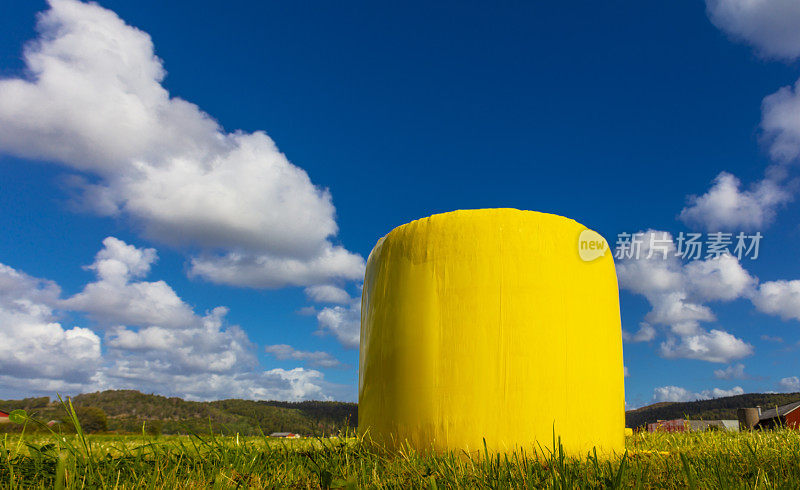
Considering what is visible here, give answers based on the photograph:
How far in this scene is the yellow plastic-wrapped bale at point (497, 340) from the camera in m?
3.72

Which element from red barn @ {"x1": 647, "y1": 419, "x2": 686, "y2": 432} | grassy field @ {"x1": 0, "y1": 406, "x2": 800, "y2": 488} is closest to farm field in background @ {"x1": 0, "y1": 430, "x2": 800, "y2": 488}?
grassy field @ {"x1": 0, "y1": 406, "x2": 800, "y2": 488}

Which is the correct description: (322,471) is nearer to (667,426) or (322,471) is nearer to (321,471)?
(321,471)

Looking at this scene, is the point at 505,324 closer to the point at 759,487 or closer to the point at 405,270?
the point at 405,270

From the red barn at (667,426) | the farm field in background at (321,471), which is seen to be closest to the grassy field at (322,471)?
the farm field in background at (321,471)

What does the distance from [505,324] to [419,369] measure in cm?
77

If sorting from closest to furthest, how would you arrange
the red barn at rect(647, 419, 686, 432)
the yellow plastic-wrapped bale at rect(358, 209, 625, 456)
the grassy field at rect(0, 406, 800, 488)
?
the grassy field at rect(0, 406, 800, 488) < the yellow plastic-wrapped bale at rect(358, 209, 625, 456) < the red barn at rect(647, 419, 686, 432)

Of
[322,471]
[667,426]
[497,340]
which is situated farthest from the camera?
[667,426]

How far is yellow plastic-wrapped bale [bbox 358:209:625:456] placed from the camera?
12.2 ft

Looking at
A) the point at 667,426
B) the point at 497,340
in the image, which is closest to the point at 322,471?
the point at 497,340

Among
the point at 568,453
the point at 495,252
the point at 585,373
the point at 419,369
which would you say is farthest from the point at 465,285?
the point at 568,453

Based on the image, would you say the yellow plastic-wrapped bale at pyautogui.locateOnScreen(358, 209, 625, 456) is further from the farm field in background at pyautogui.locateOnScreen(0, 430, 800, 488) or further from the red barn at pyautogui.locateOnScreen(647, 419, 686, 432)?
the red barn at pyautogui.locateOnScreen(647, 419, 686, 432)

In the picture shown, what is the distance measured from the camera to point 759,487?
7.81 feet

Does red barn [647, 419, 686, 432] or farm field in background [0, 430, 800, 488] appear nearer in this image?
farm field in background [0, 430, 800, 488]

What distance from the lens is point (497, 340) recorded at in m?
3.79
